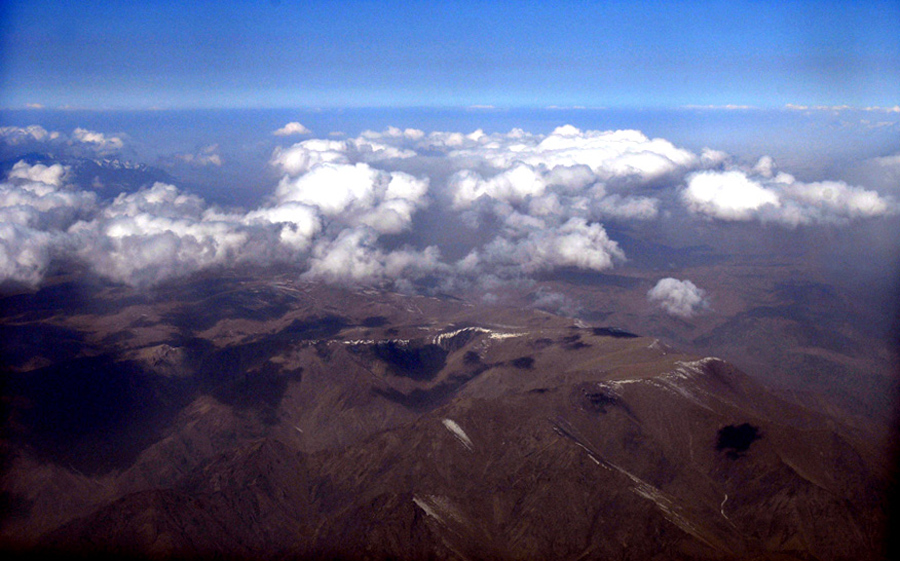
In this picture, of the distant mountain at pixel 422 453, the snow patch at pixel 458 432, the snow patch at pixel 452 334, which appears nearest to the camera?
the distant mountain at pixel 422 453

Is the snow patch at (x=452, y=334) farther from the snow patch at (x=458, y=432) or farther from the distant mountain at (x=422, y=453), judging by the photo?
the snow patch at (x=458, y=432)

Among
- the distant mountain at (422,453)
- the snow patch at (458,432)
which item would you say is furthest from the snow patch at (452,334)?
the snow patch at (458,432)

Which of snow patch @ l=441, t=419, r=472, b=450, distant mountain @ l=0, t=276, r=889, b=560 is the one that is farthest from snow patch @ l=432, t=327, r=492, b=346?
snow patch @ l=441, t=419, r=472, b=450

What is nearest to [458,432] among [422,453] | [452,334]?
[422,453]

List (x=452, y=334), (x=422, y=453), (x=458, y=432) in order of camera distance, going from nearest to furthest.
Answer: (x=422, y=453) < (x=458, y=432) < (x=452, y=334)

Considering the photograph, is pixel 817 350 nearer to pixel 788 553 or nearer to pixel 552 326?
pixel 552 326

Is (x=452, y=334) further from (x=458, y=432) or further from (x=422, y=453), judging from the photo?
(x=422, y=453)

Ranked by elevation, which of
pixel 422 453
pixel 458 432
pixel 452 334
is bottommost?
pixel 422 453

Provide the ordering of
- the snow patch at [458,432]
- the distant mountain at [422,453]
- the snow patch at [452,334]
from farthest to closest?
1. the snow patch at [452,334]
2. the snow patch at [458,432]
3. the distant mountain at [422,453]
